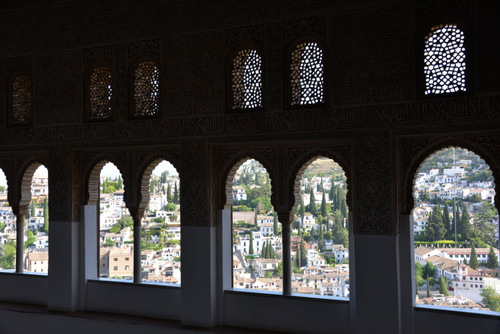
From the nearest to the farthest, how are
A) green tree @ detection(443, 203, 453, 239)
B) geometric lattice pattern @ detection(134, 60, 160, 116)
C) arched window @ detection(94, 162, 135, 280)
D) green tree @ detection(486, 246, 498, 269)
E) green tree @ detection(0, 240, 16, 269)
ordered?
1. green tree @ detection(486, 246, 498, 269)
2. green tree @ detection(443, 203, 453, 239)
3. geometric lattice pattern @ detection(134, 60, 160, 116)
4. arched window @ detection(94, 162, 135, 280)
5. green tree @ detection(0, 240, 16, 269)

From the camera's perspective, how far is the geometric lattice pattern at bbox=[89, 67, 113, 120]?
7.45m

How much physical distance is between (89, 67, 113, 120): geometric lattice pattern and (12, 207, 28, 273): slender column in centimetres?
203

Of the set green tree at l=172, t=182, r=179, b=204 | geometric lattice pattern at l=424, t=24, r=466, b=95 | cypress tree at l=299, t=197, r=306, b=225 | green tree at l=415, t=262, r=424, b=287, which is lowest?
green tree at l=415, t=262, r=424, b=287

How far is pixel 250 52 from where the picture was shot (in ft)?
21.6

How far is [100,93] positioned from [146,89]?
2.59ft

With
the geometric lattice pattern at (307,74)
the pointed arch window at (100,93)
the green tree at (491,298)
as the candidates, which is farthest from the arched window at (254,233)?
the green tree at (491,298)

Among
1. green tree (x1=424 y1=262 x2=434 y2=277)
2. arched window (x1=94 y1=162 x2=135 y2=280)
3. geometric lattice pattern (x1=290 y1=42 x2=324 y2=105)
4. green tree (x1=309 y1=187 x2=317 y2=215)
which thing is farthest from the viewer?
arched window (x1=94 y1=162 x2=135 y2=280)

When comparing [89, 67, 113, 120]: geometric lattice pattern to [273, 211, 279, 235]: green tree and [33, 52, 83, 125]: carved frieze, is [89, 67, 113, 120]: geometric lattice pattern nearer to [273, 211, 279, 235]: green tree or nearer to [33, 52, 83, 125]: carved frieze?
[33, 52, 83, 125]: carved frieze

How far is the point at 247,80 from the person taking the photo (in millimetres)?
6578

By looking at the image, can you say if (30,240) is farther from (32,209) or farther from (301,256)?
(301,256)

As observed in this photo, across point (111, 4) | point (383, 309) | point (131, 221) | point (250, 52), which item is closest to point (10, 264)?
point (131, 221)

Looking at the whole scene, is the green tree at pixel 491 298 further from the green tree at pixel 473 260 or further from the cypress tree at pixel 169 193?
→ the cypress tree at pixel 169 193

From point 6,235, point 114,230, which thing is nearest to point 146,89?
point 114,230

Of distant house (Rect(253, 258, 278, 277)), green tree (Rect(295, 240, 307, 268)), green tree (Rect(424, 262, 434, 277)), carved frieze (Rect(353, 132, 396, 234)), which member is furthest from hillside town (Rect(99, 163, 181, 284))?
green tree (Rect(424, 262, 434, 277))
